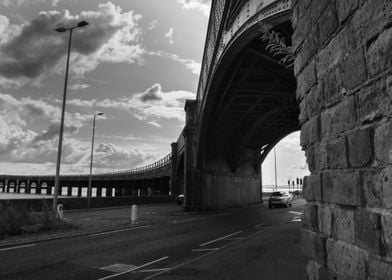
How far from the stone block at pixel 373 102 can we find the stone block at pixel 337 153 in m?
0.39

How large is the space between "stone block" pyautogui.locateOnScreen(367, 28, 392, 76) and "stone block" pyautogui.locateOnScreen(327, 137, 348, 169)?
2.51ft

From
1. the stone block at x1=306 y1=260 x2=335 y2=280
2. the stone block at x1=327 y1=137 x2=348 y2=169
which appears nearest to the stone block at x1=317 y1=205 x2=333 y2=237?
the stone block at x1=306 y1=260 x2=335 y2=280

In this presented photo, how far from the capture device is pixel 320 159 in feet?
12.0

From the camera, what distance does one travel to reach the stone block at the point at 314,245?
3568 mm

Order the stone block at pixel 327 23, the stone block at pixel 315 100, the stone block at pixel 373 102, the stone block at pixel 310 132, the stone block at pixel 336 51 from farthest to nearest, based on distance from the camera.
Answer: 1. the stone block at pixel 310 132
2. the stone block at pixel 315 100
3. the stone block at pixel 327 23
4. the stone block at pixel 336 51
5. the stone block at pixel 373 102

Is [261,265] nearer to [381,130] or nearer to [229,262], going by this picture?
[229,262]

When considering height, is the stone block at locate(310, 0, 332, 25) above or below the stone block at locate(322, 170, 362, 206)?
above

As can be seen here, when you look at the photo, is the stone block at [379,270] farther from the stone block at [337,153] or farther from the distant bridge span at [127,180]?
the distant bridge span at [127,180]

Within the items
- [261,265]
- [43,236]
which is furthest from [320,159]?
[43,236]

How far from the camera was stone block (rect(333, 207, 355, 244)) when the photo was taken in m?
2.97

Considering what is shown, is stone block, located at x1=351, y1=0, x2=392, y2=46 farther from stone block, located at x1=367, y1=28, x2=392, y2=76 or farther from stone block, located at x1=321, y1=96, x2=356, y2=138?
stone block, located at x1=321, y1=96, x2=356, y2=138

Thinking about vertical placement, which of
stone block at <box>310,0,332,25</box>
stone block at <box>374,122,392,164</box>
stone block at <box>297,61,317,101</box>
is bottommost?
stone block at <box>374,122,392,164</box>

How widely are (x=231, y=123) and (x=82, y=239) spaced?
75.6 ft

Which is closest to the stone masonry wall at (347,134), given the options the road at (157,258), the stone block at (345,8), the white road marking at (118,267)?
the stone block at (345,8)
